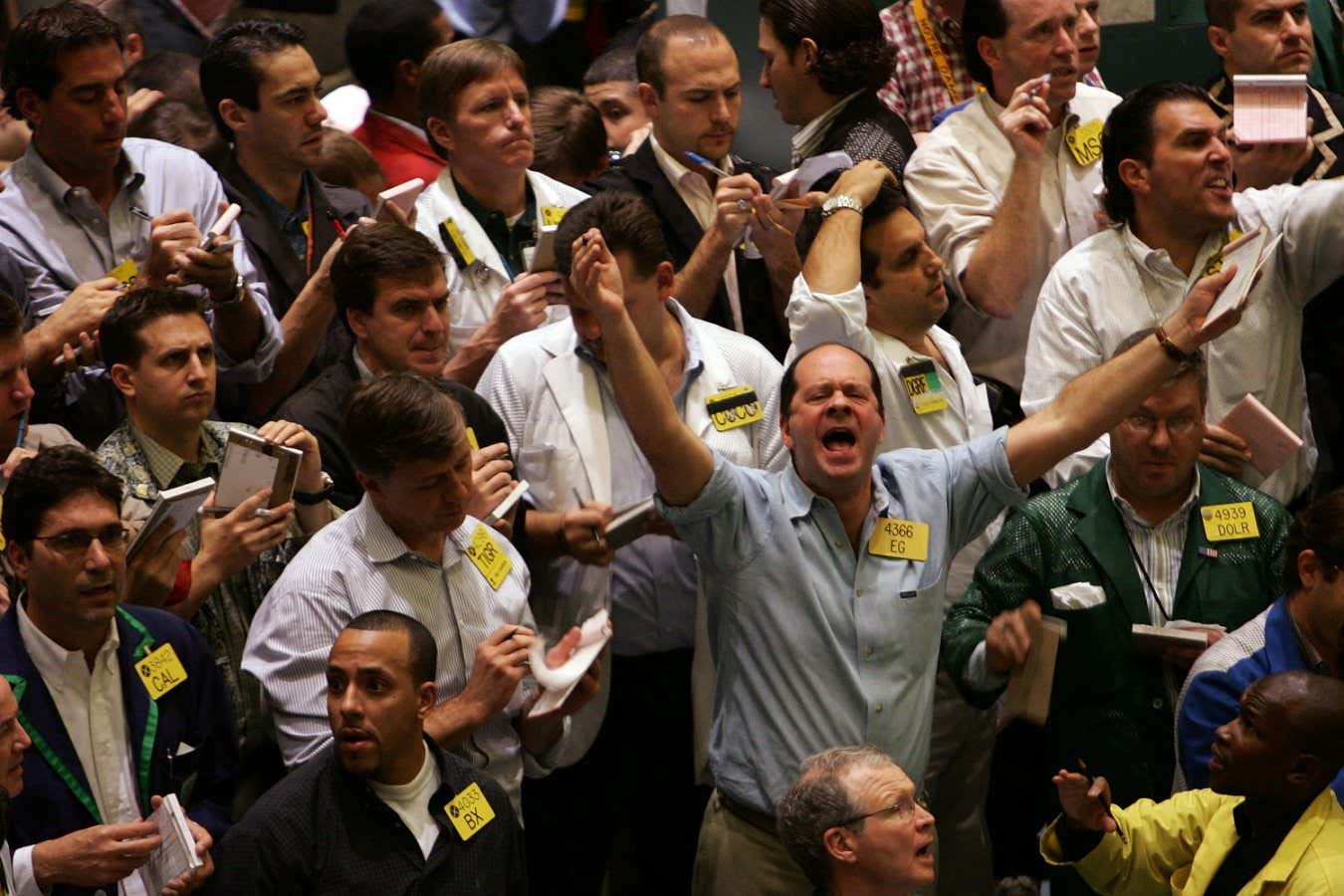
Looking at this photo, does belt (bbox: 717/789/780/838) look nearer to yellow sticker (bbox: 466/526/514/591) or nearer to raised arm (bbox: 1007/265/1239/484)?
yellow sticker (bbox: 466/526/514/591)

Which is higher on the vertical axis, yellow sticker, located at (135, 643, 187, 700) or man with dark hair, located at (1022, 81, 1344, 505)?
man with dark hair, located at (1022, 81, 1344, 505)

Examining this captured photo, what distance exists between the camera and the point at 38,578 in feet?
13.1

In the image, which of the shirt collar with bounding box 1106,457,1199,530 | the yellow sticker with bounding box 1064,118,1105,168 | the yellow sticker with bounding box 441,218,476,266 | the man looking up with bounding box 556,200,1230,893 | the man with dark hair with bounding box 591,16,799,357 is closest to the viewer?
the man looking up with bounding box 556,200,1230,893

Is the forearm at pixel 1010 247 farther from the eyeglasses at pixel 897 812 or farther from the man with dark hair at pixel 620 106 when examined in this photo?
the eyeglasses at pixel 897 812

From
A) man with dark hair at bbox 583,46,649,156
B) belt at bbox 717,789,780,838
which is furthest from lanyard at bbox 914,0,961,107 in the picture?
belt at bbox 717,789,780,838

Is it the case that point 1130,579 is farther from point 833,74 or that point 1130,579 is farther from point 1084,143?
point 833,74

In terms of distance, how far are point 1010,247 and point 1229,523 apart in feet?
3.65

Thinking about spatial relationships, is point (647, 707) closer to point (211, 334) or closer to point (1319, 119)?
point (211, 334)

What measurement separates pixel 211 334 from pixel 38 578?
1024 mm

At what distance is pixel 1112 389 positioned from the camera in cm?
425

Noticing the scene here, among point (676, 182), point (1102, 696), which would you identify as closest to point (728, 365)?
point (676, 182)

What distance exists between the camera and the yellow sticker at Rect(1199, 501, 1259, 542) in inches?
185

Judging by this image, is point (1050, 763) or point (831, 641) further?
point (1050, 763)

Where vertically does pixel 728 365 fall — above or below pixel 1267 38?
below
